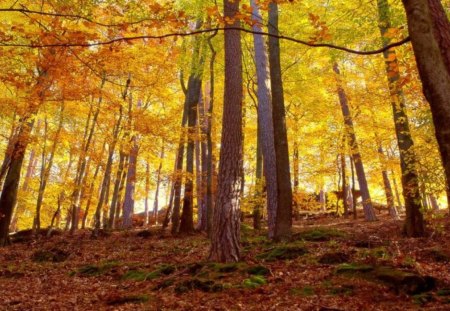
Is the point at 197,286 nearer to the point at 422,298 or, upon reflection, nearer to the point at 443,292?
the point at 422,298

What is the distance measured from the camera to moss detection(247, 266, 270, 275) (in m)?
6.67

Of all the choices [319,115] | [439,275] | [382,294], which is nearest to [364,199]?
[319,115]

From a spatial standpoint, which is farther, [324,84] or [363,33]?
[324,84]

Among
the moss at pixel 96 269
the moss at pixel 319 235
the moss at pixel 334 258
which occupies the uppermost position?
the moss at pixel 319 235

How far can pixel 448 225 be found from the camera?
1181 cm

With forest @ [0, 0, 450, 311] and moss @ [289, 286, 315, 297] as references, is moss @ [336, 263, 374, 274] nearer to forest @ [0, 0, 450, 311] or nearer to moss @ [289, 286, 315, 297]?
forest @ [0, 0, 450, 311]

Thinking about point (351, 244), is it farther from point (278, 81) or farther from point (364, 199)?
point (364, 199)

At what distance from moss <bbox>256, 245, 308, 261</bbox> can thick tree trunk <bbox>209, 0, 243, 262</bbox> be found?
784 mm

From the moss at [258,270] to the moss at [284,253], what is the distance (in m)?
1.02

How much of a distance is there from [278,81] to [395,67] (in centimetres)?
627

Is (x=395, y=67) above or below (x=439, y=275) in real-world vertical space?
above

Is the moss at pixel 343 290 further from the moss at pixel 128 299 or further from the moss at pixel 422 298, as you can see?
the moss at pixel 128 299

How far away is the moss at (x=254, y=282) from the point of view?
19.3 feet

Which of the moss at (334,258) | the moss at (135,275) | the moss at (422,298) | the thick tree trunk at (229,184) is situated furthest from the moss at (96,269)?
the moss at (422,298)
